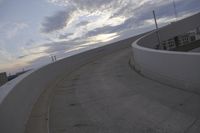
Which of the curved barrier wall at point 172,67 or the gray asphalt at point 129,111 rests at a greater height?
the curved barrier wall at point 172,67

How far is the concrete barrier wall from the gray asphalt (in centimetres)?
102

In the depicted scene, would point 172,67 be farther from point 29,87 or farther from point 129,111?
point 29,87

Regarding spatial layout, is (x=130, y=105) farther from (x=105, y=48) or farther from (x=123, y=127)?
(x=105, y=48)

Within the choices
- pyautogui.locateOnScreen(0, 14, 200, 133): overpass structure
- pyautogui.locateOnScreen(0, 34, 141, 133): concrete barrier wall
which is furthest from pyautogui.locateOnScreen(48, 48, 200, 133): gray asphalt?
pyautogui.locateOnScreen(0, 34, 141, 133): concrete barrier wall

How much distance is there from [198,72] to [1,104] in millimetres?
6602

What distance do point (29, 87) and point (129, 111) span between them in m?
5.46

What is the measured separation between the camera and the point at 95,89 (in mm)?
16438

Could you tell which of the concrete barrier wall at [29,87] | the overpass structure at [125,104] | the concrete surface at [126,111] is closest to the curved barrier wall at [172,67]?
the overpass structure at [125,104]

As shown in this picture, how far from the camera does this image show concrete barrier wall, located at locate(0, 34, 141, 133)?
8.18 m

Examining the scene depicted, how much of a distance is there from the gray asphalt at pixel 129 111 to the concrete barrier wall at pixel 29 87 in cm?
102

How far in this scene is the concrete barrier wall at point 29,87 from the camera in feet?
26.8

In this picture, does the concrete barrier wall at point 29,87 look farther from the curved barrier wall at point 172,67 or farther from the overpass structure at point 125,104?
the curved barrier wall at point 172,67

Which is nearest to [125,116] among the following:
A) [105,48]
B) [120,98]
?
[120,98]

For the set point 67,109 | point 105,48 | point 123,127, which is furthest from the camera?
point 105,48
